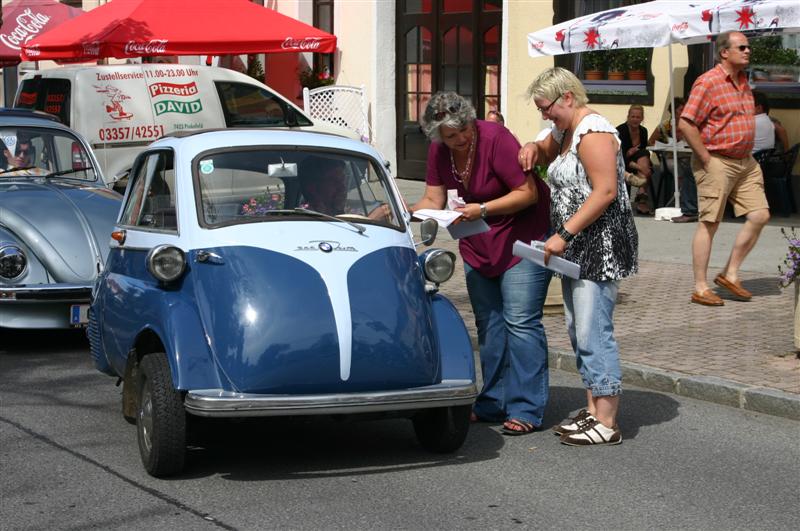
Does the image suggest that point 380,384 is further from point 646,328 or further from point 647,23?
point 647,23

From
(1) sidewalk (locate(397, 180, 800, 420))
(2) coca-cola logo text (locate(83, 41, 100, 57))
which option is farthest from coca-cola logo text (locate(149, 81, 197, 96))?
(1) sidewalk (locate(397, 180, 800, 420))

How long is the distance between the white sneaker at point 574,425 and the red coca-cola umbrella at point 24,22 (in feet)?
57.0

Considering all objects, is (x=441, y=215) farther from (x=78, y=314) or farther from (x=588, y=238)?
(x=78, y=314)

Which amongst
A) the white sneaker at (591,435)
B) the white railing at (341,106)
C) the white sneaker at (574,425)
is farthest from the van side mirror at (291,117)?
the white sneaker at (591,435)

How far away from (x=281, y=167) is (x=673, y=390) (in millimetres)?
2876

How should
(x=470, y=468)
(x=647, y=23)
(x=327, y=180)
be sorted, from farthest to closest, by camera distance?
(x=647, y=23)
(x=327, y=180)
(x=470, y=468)

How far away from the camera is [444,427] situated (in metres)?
6.35

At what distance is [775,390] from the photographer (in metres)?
7.52

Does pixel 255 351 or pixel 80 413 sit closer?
pixel 255 351

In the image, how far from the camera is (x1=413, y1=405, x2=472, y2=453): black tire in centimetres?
632

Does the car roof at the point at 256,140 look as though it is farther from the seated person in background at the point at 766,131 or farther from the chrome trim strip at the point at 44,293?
the seated person in background at the point at 766,131

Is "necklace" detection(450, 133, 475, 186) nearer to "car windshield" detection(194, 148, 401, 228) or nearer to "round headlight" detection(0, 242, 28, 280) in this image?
"car windshield" detection(194, 148, 401, 228)

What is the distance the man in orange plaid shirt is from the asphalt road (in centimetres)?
295

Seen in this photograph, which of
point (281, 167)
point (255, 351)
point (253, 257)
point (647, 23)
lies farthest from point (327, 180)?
point (647, 23)
